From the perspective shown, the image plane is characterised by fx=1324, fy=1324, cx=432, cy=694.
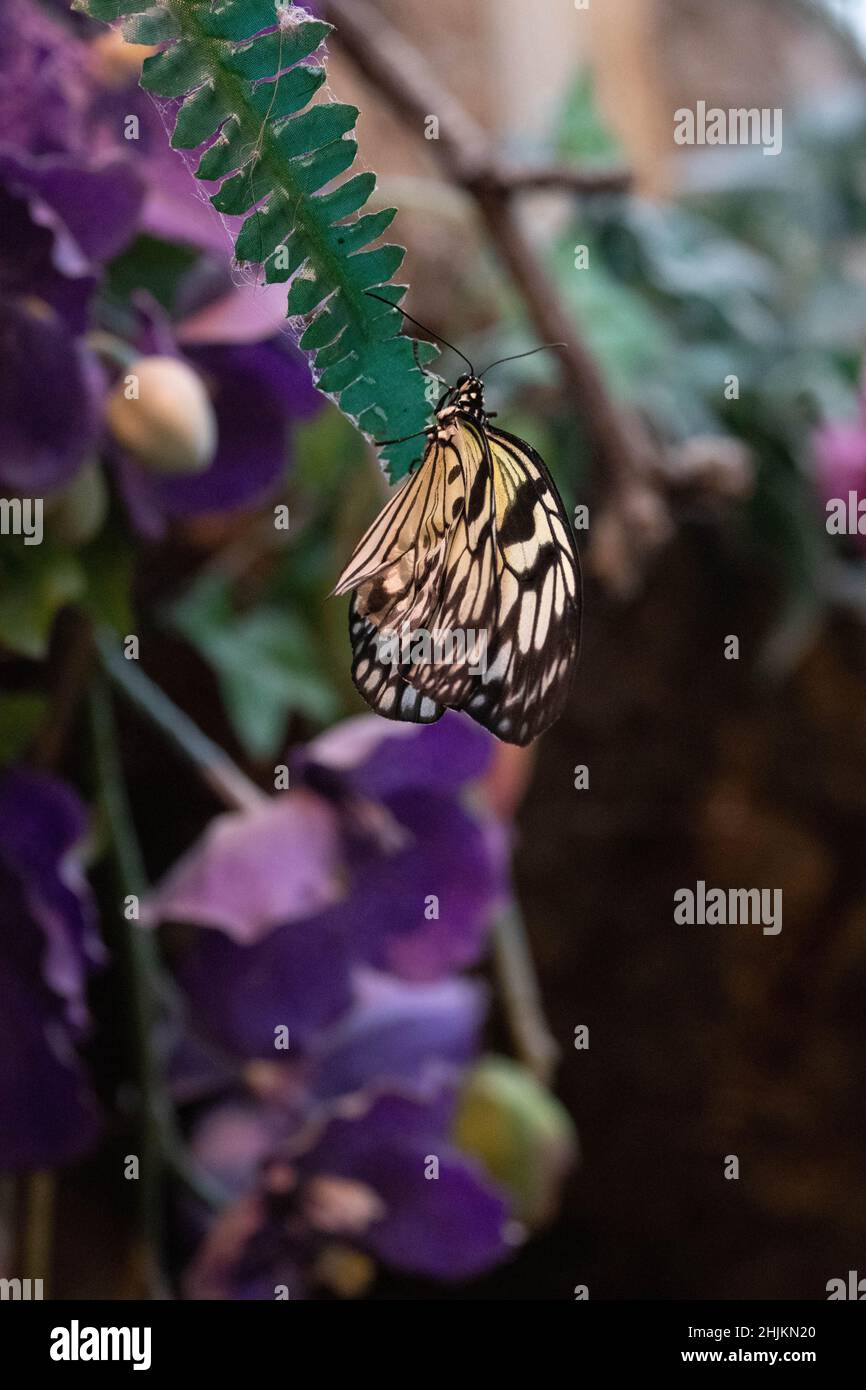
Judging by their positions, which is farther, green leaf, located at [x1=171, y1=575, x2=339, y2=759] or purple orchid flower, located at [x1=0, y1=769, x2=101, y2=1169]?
green leaf, located at [x1=171, y1=575, x2=339, y2=759]

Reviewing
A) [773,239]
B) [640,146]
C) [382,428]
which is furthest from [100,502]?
[640,146]

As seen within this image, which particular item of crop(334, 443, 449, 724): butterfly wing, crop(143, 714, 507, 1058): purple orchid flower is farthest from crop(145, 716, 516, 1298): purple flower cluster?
crop(334, 443, 449, 724): butterfly wing

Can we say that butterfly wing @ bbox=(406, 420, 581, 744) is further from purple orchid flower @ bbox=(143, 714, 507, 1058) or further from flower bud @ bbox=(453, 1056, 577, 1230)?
flower bud @ bbox=(453, 1056, 577, 1230)

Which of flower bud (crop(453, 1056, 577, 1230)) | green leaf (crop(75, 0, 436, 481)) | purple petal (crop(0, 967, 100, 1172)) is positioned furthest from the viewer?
flower bud (crop(453, 1056, 577, 1230))

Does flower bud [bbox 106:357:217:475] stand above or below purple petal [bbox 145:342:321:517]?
below

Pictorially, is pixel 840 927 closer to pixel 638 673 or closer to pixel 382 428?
pixel 638 673

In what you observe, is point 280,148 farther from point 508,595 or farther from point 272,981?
point 272,981

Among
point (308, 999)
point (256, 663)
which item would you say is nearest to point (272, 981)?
point (308, 999)

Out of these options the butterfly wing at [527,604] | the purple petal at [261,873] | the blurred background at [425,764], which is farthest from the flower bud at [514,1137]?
the butterfly wing at [527,604]

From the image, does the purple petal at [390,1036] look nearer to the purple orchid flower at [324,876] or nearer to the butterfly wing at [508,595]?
the purple orchid flower at [324,876]
